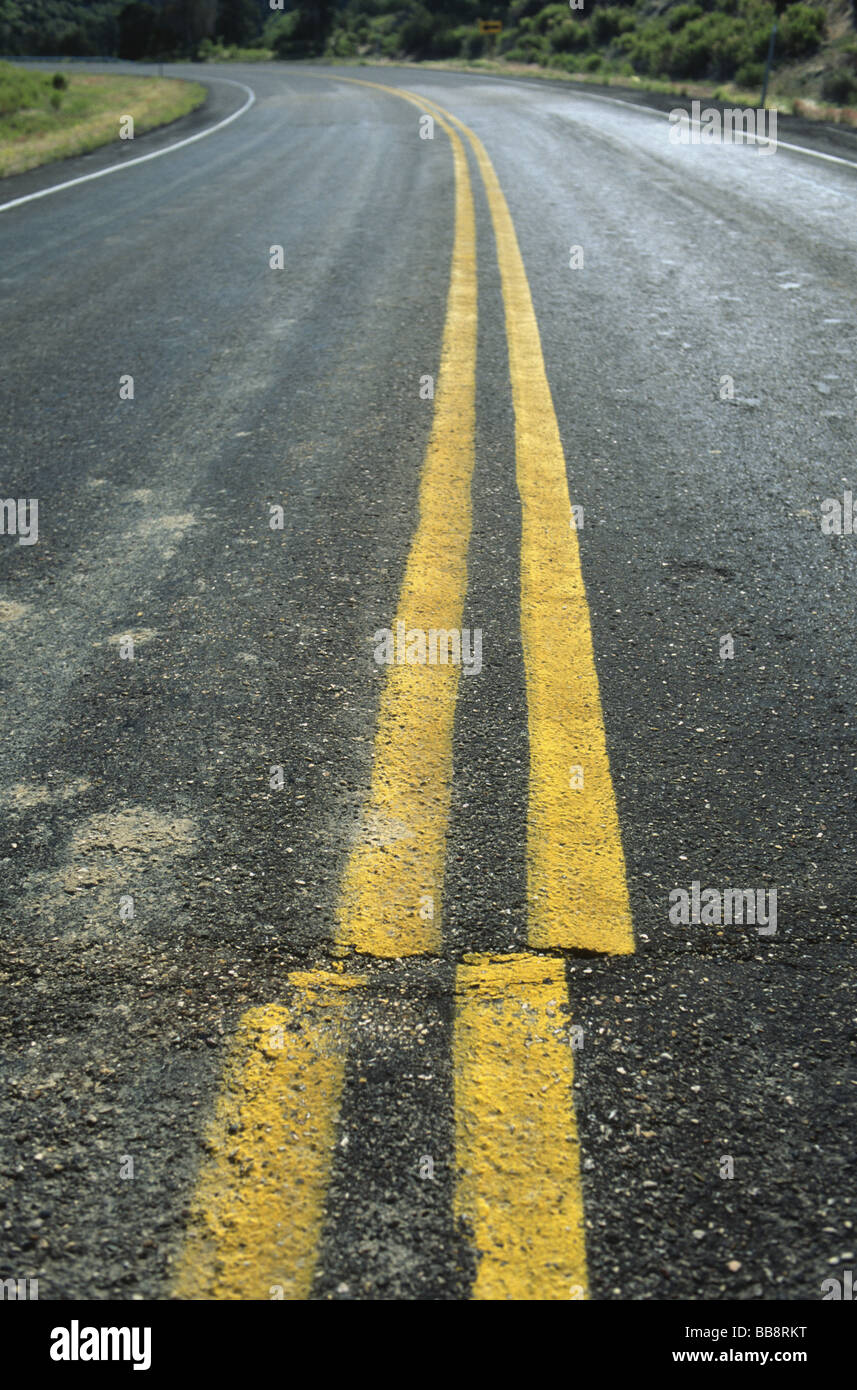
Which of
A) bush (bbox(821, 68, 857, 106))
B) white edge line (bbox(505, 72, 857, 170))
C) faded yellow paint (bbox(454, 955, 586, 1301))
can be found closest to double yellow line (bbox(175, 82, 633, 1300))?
faded yellow paint (bbox(454, 955, 586, 1301))

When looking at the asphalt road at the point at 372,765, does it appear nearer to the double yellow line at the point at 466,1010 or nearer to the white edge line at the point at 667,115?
the double yellow line at the point at 466,1010

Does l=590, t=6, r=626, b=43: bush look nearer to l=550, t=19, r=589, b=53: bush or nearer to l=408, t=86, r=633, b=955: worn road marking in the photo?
l=550, t=19, r=589, b=53: bush

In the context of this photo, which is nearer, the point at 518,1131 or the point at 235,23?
the point at 518,1131

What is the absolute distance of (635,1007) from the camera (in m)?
1.60

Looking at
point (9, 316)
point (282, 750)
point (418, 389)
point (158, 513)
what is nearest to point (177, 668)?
point (282, 750)

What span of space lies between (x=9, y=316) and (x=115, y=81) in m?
30.3

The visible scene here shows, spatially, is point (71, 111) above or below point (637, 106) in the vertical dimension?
above

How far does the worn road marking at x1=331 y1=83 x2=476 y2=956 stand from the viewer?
69.1 inches

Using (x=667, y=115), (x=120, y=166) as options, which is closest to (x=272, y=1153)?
(x=120, y=166)

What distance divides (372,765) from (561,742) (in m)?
0.38

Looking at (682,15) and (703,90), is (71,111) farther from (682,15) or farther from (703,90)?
(682,15)

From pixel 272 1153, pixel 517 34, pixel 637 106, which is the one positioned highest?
pixel 517 34

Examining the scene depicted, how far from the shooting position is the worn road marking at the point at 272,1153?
4.10 feet

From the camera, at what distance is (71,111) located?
19.7 m
